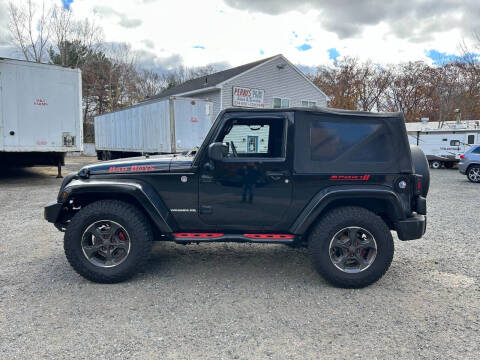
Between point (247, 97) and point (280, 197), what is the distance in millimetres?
19092

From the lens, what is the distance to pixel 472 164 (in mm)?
13781

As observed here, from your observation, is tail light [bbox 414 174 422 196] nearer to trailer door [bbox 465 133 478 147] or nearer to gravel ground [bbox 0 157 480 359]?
gravel ground [bbox 0 157 480 359]

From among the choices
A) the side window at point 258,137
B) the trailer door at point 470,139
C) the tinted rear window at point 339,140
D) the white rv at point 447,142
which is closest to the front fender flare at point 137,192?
the side window at point 258,137

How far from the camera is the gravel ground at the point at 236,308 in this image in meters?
2.57

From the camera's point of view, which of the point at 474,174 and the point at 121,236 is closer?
the point at 121,236

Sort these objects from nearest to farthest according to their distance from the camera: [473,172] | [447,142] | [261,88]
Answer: [473,172] < [447,142] < [261,88]

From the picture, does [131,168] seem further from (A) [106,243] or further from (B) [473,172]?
(B) [473,172]

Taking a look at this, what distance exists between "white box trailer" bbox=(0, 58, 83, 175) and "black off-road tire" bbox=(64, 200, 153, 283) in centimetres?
827

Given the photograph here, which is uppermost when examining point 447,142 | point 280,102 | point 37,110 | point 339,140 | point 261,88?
point 261,88

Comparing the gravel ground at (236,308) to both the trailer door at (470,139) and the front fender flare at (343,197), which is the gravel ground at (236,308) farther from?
the trailer door at (470,139)

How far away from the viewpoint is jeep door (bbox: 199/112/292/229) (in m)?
3.60

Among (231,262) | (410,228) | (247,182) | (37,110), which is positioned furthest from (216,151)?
(37,110)

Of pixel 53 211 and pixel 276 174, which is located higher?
pixel 276 174

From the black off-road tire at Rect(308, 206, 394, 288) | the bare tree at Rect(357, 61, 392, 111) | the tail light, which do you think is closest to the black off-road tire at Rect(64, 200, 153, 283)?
the black off-road tire at Rect(308, 206, 394, 288)
